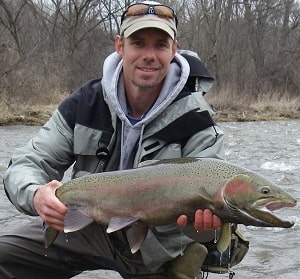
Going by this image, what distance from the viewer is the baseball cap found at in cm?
298

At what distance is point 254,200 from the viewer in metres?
2.33

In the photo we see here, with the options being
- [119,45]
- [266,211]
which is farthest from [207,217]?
[119,45]

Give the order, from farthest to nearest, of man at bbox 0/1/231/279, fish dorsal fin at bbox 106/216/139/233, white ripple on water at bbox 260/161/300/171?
white ripple on water at bbox 260/161/300/171 → man at bbox 0/1/231/279 → fish dorsal fin at bbox 106/216/139/233

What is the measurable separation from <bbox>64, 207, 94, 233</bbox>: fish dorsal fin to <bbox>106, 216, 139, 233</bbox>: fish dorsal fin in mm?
145

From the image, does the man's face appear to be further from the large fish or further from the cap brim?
the large fish

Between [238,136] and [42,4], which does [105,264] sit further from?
[42,4]

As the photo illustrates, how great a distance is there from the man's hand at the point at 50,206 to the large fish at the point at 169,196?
4 centimetres

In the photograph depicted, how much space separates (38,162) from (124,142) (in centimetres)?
47

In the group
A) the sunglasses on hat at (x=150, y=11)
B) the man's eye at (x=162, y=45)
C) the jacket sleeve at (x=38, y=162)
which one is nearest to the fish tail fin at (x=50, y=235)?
the jacket sleeve at (x=38, y=162)

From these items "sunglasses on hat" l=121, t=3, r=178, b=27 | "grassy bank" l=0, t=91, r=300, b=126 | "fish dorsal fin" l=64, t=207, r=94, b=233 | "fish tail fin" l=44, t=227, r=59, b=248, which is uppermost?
"sunglasses on hat" l=121, t=3, r=178, b=27

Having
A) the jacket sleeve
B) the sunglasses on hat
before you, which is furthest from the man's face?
the jacket sleeve

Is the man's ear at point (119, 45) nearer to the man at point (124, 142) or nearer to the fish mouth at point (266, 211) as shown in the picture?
the man at point (124, 142)

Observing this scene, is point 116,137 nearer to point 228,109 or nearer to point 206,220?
point 206,220

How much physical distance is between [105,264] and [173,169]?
81 centimetres
